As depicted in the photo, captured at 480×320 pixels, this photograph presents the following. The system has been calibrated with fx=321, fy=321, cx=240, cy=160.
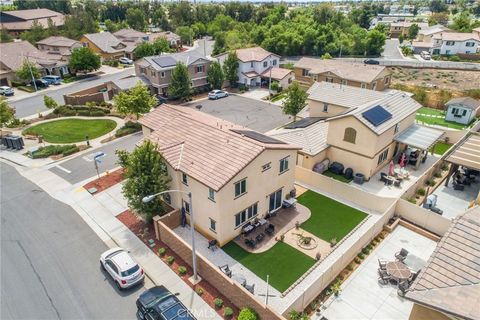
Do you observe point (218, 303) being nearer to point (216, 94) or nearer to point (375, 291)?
point (375, 291)

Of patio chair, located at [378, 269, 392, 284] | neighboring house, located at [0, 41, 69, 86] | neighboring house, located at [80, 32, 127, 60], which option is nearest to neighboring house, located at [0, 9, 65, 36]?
neighboring house, located at [80, 32, 127, 60]

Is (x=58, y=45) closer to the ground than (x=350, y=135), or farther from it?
farther from it

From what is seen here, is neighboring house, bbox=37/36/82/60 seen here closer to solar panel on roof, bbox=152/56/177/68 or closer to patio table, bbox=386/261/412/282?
solar panel on roof, bbox=152/56/177/68

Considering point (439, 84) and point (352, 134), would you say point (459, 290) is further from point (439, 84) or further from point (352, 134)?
point (439, 84)

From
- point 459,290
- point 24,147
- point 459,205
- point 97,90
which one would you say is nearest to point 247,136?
point 459,290

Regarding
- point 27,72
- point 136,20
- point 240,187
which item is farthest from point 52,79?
point 136,20
